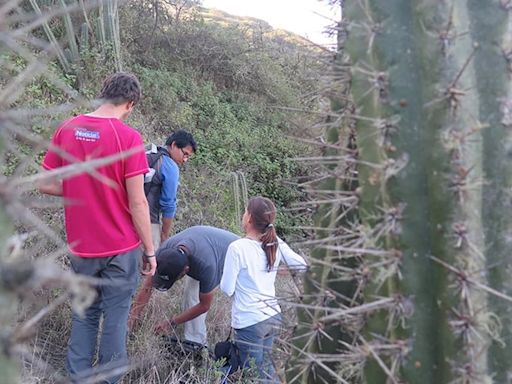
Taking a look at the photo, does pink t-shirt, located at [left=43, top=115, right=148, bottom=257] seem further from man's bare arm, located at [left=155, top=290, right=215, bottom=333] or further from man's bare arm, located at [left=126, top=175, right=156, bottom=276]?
man's bare arm, located at [left=155, top=290, right=215, bottom=333]

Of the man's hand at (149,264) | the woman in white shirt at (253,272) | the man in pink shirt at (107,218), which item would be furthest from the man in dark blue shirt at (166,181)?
the man in pink shirt at (107,218)

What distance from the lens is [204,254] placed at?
4.99 meters

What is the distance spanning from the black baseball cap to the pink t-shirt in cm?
104

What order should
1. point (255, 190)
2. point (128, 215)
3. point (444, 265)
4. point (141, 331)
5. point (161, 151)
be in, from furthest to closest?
point (255, 190) → point (161, 151) → point (141, 331) → point (128, 215) → point (444, 265)

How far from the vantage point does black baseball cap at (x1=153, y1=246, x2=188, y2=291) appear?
4840 mm

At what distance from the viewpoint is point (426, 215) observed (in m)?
1.62

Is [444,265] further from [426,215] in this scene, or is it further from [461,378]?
[461,378]

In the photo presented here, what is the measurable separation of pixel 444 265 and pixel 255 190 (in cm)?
965

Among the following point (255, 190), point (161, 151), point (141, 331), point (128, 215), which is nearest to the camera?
point (128, 215)

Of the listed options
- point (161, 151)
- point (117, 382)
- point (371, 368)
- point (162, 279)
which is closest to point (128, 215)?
point (117, 382)

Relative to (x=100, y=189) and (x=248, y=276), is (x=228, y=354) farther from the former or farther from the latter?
(x=100, y=189)

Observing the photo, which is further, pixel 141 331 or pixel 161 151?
pixel 161 151

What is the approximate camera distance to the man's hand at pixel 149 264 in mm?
4219

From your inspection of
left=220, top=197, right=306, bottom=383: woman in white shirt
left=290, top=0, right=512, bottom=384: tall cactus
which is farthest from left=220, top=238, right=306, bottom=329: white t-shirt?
left=290, top=0, right=512, bottom=384: tall cactus
